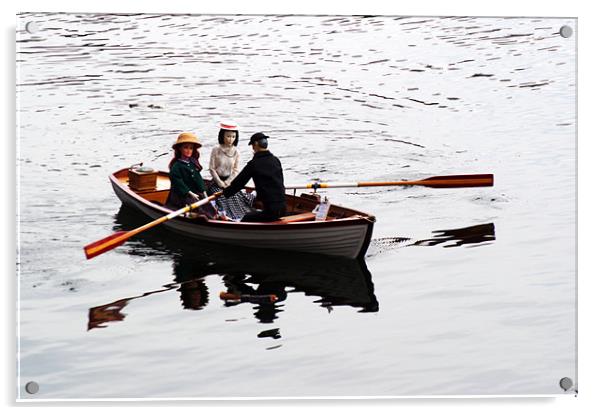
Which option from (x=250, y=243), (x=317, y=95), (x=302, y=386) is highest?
(x=317, y=95)

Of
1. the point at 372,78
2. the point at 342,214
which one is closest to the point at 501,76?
the point at 372,78

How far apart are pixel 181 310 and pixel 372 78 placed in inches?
89.2

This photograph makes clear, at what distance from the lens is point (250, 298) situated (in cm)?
909

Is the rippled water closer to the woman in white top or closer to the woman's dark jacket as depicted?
the woman in white top

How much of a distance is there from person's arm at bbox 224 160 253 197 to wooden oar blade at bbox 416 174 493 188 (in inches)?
54.3

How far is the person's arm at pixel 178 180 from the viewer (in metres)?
10.2

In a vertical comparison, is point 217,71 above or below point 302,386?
above

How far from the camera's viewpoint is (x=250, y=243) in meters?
10.1

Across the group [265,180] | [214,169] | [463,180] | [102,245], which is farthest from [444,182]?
[102,245]

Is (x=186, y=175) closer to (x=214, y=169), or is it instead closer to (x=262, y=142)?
(x=214, y=169)

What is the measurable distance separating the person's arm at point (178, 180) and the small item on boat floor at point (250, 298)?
1.35 metres

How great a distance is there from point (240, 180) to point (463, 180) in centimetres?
170

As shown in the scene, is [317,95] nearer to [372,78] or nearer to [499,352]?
[372,78]

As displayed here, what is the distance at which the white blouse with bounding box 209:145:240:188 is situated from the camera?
10.4 metres
